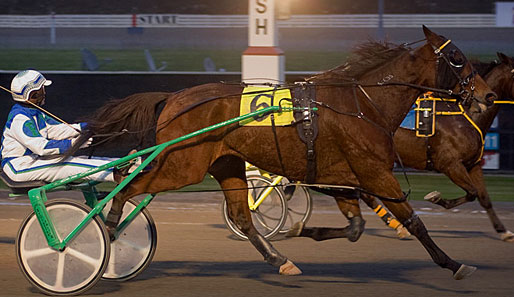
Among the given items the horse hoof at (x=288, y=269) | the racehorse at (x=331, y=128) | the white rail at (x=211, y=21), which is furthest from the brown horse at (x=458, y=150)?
the white rail at (x=211, y=21)

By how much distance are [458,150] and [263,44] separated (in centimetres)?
334

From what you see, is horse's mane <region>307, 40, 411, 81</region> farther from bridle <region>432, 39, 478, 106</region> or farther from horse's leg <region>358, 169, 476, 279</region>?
horse's leg <region>358, 169, 476, 279</region>

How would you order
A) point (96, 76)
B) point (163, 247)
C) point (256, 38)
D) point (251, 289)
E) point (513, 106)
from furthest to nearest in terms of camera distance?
point (96, 76) < point (513, 106) < point (256, 38) < point (163, 247) < point (251, 289)

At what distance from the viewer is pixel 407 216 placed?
6.08m

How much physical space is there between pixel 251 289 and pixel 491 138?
6.92 m

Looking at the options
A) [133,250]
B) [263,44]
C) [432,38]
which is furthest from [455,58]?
[263,44]

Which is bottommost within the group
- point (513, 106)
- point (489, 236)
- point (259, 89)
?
point (489, 236)

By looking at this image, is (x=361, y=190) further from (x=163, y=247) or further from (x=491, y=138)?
(x=491, y=138)

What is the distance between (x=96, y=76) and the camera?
13094mm

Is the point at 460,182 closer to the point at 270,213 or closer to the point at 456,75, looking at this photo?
the point at 270,213

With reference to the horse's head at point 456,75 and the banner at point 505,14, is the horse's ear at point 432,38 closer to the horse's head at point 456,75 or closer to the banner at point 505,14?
the horse's head at point 456,75

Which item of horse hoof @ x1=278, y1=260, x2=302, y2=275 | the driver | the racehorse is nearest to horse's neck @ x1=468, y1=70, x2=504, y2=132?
the racehorse

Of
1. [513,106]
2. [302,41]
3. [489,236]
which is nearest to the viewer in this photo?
[489,236]

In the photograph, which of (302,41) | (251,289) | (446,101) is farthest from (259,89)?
(302,41)
